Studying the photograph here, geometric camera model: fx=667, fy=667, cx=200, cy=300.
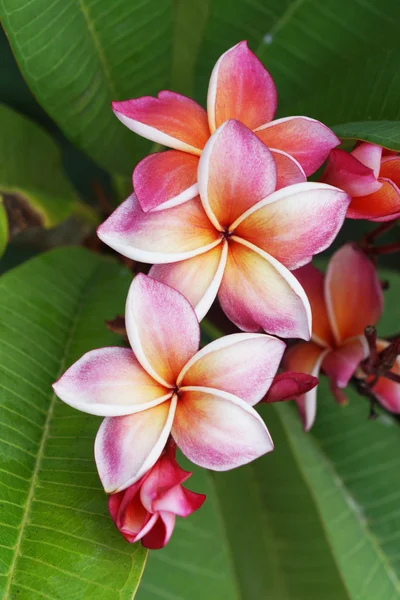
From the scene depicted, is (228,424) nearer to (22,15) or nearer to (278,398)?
(278,398)

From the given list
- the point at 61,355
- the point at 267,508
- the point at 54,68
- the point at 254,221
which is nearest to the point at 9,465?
the point at 61,355

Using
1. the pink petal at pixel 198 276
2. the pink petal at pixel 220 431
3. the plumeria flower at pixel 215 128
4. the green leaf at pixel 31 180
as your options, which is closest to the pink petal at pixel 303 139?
the plumeria flower at pixel 215 128

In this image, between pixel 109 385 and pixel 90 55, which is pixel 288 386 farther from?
pixel 90 55

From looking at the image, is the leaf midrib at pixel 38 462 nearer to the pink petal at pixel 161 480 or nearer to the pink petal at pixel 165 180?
the pink petal at pixel 161 480

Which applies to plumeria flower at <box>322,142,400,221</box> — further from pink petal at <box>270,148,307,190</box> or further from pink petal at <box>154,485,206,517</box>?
pink petal at <box>154,485,206,517</box>

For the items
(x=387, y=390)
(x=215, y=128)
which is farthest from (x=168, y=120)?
(x=387, y=390)

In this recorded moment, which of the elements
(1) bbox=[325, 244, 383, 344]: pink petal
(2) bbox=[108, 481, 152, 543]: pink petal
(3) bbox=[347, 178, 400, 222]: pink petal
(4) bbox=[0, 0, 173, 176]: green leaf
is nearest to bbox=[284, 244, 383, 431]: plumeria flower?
(1) bbox=[325, 244, 383, 344]: pink petal
